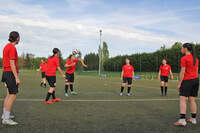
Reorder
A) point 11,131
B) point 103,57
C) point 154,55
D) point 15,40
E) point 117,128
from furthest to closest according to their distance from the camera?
point 103,57 → point 154,55 → point 15,40 → point 117,128 → point 11,131

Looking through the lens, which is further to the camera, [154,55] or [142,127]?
[154,55]

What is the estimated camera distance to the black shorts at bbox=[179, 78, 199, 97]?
428 cm

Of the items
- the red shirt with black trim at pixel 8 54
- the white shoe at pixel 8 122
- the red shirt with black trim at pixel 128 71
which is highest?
the red shirt with black trim at pixel 8 54

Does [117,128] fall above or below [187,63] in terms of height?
below

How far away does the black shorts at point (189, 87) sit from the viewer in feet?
14.1

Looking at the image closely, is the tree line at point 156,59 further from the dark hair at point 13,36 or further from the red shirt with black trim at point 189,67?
the dark hair at point 13,36

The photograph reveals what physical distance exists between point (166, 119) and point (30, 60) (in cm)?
9997

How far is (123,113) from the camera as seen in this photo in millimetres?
5457

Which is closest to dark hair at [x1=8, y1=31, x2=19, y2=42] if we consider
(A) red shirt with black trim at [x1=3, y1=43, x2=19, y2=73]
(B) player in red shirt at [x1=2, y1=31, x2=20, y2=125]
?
(B) player in red shirt at [x1=2, y1=31, x2=20, y2=125]

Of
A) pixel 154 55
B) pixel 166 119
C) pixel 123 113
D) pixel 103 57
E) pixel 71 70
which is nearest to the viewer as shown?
pixel 166 119

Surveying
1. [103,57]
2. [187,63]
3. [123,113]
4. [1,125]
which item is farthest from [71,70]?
[103,57]

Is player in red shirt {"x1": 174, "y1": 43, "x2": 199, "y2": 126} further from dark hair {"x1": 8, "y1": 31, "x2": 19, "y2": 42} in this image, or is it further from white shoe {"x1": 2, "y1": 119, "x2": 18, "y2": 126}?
dark hair {"x1": 8, "y1": 31, "x2": 19, "y2": 42}

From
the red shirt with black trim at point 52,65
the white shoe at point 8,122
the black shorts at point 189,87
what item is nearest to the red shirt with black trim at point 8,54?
the white shoe at point 8,122

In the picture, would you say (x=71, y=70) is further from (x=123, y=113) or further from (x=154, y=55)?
(x=154, y=55)
